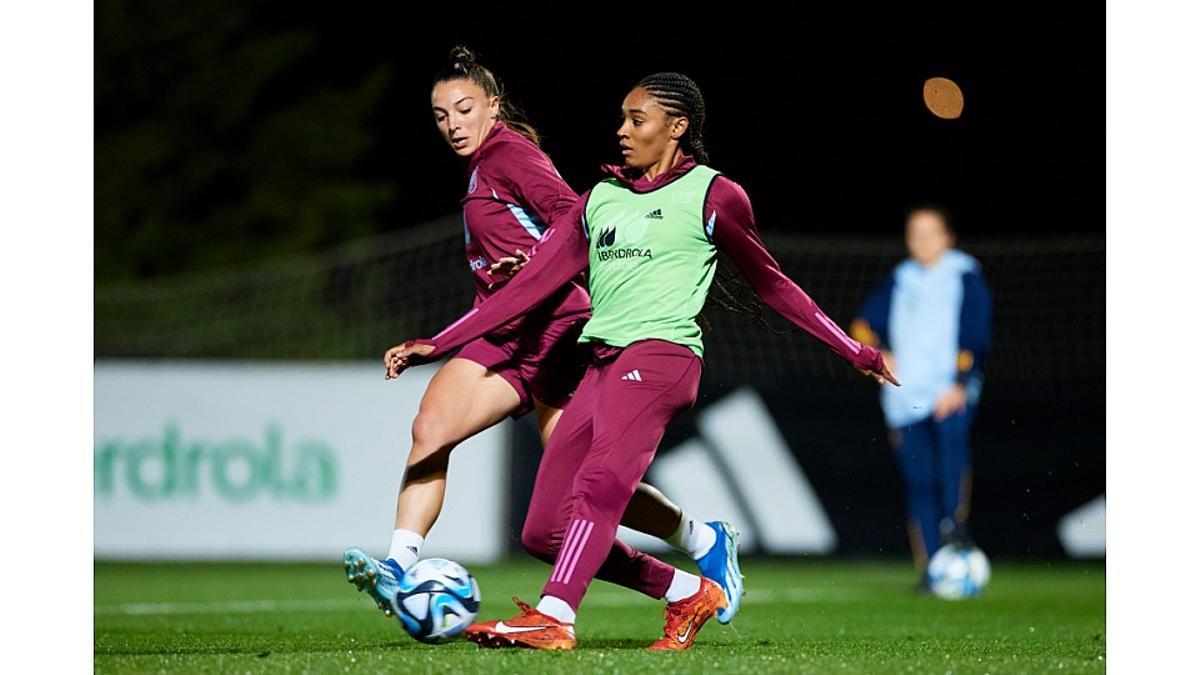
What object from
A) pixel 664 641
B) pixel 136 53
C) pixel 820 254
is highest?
pixel 136 53

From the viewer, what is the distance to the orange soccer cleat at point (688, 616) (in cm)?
504

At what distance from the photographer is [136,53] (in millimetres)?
21062

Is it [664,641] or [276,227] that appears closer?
[664,641]

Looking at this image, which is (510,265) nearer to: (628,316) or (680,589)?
(628,316)

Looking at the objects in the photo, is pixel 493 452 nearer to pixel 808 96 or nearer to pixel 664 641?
pixel 808 96

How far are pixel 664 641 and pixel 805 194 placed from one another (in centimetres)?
636

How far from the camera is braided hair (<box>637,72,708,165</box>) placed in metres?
4.89

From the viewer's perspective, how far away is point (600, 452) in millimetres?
4707

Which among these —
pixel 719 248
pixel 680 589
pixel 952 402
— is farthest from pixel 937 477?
pixel 719 248

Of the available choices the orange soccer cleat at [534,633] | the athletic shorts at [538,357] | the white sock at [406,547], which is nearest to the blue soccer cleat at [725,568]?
the athletic shorts at [538,357]
